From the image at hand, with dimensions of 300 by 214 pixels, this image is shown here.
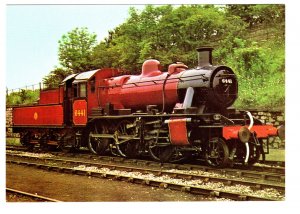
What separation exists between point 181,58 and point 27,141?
7.08 metres

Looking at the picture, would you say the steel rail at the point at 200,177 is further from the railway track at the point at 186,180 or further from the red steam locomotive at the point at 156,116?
the red steam locomotive at the point at 156,116

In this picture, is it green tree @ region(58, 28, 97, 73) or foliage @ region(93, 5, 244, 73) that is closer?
green tree @ region(58, 28, 97, 73)

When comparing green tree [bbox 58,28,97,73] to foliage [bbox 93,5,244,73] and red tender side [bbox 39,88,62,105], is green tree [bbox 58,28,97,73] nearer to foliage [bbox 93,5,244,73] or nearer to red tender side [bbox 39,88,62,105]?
foliage [bbox 93,5,244,73]

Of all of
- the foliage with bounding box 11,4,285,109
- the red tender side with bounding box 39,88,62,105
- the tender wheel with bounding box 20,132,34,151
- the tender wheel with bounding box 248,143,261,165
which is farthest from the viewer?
the tender wheel with bounding box 20,132,34,151

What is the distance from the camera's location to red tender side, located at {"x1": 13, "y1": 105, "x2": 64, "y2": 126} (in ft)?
45.0

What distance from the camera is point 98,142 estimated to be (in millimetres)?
12672

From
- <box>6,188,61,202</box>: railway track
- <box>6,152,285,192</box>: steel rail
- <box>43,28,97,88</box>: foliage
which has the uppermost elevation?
<box>43,28,97,88</box>: foliage

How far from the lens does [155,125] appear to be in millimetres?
10531

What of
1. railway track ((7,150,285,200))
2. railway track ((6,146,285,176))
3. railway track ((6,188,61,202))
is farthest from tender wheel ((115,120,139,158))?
railway track ((6,188,61,202))

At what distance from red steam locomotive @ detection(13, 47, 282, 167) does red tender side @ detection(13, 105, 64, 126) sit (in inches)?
1.4

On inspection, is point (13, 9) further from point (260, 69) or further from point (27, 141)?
point (27, 141)

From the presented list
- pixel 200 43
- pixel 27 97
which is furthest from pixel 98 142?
pixel 200 43

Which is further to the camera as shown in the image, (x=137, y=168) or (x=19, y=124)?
(x=19, y=124)
